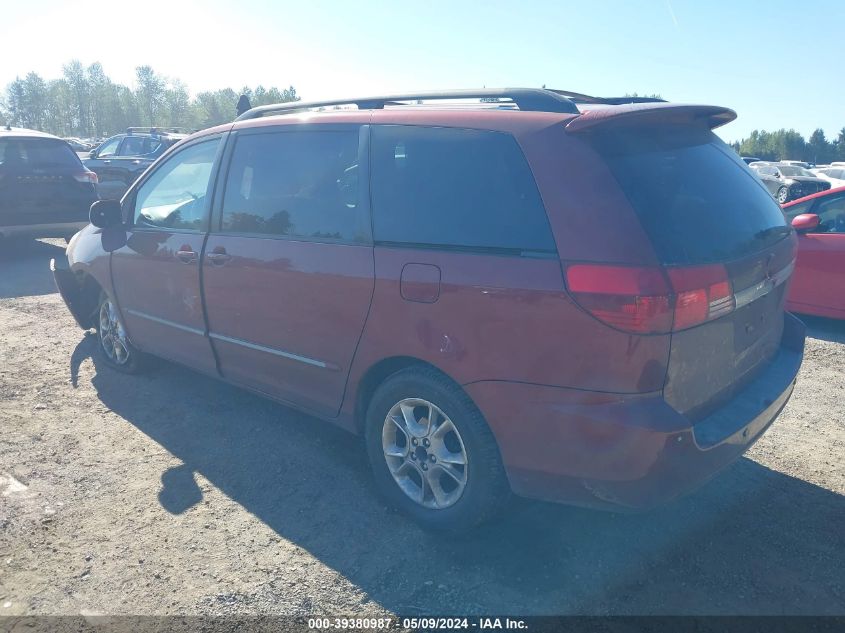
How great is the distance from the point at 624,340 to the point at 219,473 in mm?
2489

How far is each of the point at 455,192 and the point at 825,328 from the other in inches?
209

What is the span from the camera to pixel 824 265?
6.13 m

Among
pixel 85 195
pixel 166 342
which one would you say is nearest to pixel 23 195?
pixel 85 195

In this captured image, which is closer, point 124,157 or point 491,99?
point 491,99

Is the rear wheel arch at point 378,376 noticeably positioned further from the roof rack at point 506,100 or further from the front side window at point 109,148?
the front side window at point 109,148

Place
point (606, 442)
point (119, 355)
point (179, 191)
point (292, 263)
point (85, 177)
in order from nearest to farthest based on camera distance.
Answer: point (606, 442), point (292, 263), point (179, 191), point (119, 355), point (85, 177)

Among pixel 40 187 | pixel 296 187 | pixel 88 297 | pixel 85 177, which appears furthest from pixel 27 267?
pixel 296 187

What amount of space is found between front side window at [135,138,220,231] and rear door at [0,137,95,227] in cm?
609

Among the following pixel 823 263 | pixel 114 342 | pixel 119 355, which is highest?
pixel 823 263

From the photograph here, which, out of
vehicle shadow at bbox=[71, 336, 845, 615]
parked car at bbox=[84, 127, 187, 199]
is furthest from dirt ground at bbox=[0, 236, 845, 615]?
parked car at bbox=[84, 127, 187, 199]

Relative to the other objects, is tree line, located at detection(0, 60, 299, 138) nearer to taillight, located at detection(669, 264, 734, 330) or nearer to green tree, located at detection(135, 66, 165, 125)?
green tree, located at detection(135, 66, 165, 125)

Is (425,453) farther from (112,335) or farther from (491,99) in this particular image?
(112,335)

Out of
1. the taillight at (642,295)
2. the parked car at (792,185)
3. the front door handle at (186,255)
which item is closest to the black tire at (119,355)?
the front door handle at (186,255)

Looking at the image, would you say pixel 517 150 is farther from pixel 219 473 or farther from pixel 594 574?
pixel 219 473
